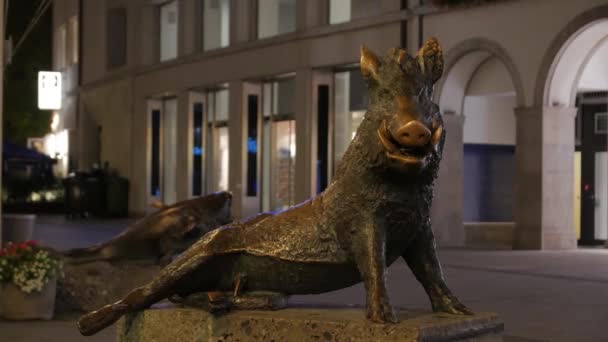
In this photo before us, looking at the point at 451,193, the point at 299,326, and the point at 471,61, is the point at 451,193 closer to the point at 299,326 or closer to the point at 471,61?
the point at 471,61

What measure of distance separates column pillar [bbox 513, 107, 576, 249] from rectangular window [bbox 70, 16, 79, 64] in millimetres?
27678

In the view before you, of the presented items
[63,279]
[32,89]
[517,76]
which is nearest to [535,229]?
[517,76]

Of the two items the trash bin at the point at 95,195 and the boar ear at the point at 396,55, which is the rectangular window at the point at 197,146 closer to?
the trash bin at the point at 95,195

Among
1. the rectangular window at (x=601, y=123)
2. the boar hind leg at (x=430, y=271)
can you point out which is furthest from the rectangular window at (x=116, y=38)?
the boar hind leg at (x=430, y=271)

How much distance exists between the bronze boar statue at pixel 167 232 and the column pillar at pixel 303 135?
50.4 ft

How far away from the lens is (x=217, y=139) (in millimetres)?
32156

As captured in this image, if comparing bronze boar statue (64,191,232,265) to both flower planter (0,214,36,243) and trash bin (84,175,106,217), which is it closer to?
flower planter (0,214,36,243)

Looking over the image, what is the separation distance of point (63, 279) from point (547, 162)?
11.5 m

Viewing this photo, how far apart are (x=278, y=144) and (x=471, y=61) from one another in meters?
8.00

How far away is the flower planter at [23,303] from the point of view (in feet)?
35.0

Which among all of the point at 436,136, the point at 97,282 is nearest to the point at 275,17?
the point at 97,282

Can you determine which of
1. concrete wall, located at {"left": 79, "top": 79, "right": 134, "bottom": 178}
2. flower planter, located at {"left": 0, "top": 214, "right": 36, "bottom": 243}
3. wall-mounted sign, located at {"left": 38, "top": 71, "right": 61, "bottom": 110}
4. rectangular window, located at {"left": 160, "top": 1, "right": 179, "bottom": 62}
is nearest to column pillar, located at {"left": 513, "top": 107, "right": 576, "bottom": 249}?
flower planter, located at {"left": 0, "top": 214, "right": 36, "bottom": 243}

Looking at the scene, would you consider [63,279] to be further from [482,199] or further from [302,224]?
[482,199]

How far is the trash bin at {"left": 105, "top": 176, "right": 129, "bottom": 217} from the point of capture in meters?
36.5
